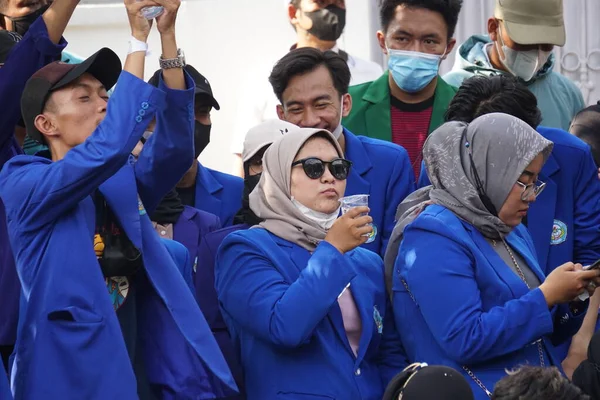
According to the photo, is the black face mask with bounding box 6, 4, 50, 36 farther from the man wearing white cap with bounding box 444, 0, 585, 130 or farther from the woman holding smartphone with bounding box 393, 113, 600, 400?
the man wearing white cap with bounding box 444, 0, 585, 130

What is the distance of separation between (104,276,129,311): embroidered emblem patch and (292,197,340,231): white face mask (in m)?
0.77

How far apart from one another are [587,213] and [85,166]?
101 inches

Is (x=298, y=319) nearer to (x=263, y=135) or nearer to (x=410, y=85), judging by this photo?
(x=263, y=135)

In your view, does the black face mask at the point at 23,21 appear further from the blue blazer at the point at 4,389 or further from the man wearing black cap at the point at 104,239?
the blue blazer at the point at 4,389

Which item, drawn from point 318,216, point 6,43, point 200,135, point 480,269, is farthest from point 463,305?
point 6,43

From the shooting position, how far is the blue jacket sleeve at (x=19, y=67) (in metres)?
5.31

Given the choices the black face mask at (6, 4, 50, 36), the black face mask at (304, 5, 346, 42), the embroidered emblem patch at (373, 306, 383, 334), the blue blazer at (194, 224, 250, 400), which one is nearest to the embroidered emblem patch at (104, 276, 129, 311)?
the blue blazer at (194, 224, 250, 400)

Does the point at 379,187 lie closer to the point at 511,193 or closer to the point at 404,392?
the point at 511,193

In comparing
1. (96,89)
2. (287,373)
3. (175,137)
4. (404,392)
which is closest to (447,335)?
(287,373)

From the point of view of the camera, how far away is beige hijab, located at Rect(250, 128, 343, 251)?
209 inches

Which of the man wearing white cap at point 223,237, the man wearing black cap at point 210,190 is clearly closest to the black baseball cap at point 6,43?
the man wearing black cap at point 210,190

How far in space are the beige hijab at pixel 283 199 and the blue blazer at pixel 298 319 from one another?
0.04 metres

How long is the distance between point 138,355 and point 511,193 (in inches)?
60.1

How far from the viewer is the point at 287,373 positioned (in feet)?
16.6
